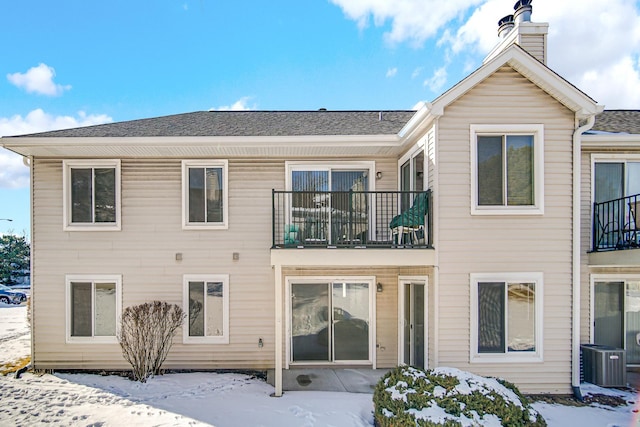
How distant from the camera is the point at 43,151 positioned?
8.13 metres

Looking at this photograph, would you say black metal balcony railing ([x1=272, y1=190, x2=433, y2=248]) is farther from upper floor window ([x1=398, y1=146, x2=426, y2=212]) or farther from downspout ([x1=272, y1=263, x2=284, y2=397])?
downspout ([x1=272, y1=263, x2=284, y2=397])

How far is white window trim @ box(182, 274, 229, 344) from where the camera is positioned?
8391 millimetres

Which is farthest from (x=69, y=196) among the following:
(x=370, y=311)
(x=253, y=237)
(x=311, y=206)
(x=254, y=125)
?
(x=370, y=311)

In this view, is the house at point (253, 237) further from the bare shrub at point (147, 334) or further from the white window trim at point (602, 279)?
the bare shrub at point (147, 334)

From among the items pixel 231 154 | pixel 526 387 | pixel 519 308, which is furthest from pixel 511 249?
pixel 231 154

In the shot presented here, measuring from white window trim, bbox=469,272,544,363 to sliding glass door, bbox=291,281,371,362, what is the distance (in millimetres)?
2543

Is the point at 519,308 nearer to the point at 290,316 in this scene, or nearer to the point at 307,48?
the point at 290,316

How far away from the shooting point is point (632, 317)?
26.1 feet

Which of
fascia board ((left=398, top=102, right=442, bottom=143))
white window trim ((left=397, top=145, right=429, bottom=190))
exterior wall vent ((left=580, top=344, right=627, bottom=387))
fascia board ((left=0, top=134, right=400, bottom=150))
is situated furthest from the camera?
fascia board ((left=0, top=134, right=400, bottom=150))

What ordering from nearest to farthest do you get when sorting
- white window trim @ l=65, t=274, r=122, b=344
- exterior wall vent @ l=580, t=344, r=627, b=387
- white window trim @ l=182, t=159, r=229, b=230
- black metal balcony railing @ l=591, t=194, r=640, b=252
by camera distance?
1. exterior wall vent @ l=580, t=344, r=627, b=387
2. black metal balcony railing @ l=591, t=194, r=640, b=252
3. white window trim @ l=65, t=274, r=122, b=344
4. white window trim @ l=182, t=159, r=229, b=230

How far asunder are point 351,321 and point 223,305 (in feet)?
9.45

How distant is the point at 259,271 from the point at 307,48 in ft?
30.6

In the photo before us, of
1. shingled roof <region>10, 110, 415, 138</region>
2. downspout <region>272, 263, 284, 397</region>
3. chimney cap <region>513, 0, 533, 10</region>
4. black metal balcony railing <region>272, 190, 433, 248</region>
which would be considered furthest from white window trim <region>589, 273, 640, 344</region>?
downspout <region>272, 263, 284, 397</region>

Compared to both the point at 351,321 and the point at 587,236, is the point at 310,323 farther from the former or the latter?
the point at 587,236
